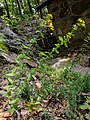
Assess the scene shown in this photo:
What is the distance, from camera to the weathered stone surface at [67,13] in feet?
19.6

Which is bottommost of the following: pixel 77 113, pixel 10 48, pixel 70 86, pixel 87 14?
pixel 77 113

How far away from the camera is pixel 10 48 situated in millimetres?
4922

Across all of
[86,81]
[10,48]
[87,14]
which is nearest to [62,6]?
A: [87,14]

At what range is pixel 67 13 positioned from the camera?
6.39 m

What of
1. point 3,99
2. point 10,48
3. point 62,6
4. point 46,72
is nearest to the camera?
point 3,99

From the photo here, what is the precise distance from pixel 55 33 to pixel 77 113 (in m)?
4.87

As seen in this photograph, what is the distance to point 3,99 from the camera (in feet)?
8.66

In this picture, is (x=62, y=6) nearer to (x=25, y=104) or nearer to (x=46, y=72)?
(x=46, y=72)

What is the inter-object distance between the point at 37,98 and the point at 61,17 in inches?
172

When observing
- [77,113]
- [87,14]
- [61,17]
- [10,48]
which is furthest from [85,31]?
[77,113]

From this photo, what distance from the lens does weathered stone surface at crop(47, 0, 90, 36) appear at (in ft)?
19.6

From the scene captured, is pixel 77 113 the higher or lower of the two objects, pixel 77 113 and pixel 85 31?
the lower

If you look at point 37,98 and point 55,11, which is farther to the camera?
point 55,11

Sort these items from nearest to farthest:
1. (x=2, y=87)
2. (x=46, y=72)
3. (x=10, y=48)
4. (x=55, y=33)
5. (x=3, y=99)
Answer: (x=3, y=99)
(x=2, y=87)
(x=46, y=72)
(x=10, y=48)
(x=55, y=33)
